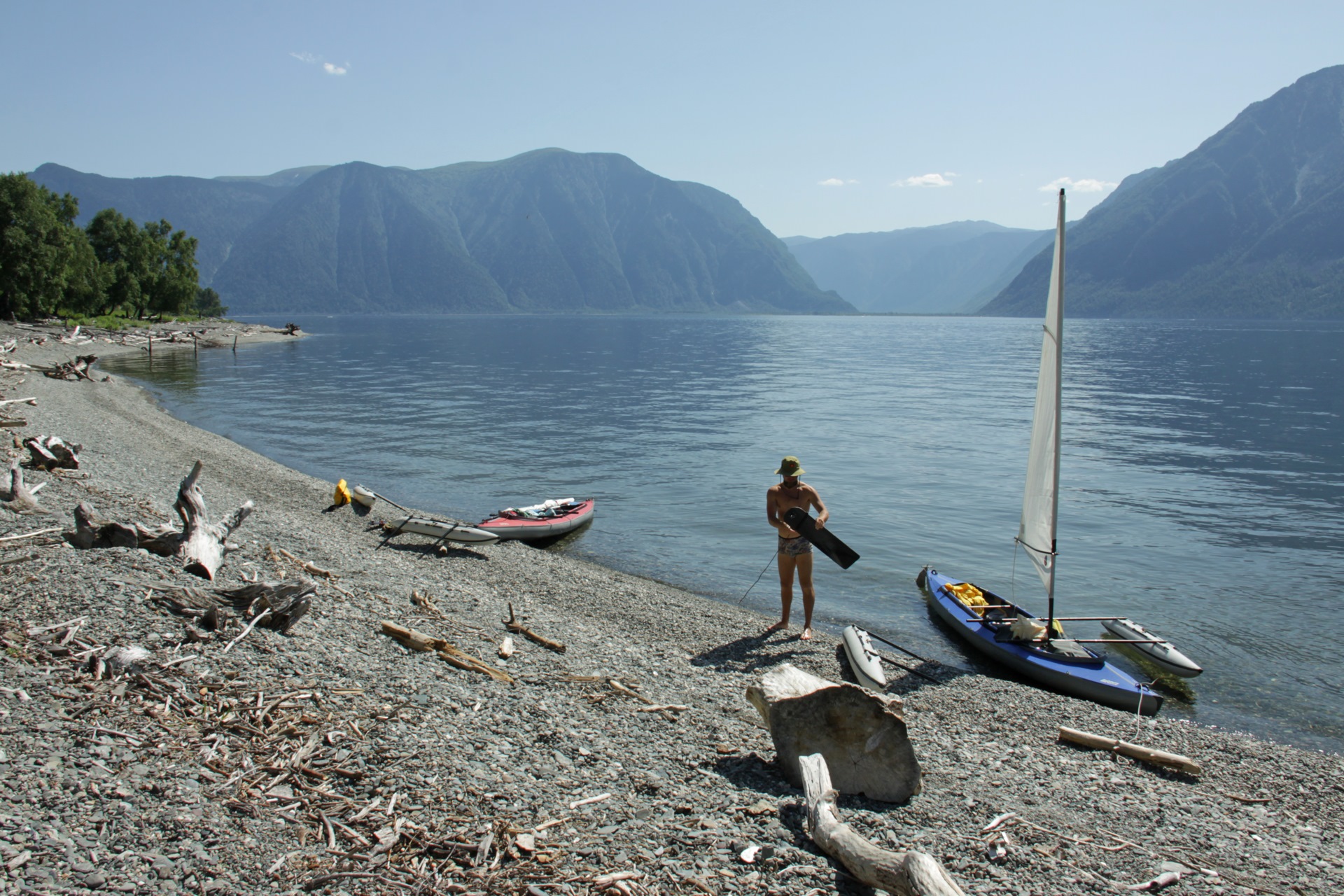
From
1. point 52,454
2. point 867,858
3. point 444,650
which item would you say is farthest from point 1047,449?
point 52,454

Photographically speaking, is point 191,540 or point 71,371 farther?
point 71,371

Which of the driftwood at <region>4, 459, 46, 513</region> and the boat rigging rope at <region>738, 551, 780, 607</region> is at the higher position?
the driftwood at <region>4, 459, 46, 513</region>

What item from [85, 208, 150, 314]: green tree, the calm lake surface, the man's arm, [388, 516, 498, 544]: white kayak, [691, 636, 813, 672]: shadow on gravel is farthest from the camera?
[85, 208, 150, 314]: green tree

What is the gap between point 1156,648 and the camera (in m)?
13.9

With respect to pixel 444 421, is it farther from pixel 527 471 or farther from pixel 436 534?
pixel 436 534

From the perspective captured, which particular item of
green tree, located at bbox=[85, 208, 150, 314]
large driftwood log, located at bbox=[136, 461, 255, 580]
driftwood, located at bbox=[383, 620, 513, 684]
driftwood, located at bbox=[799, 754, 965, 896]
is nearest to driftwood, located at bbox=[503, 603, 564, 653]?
driftwood, located at bbox=[383, 620, 513, 684]

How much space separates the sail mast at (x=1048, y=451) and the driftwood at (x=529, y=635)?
8265mm

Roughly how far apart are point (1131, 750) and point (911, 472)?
Answer: 21737 mm

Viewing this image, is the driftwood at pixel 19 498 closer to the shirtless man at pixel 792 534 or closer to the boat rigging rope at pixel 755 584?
the shirtless man at pixel 792 534

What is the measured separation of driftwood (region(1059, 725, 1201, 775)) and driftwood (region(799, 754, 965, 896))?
5.11m

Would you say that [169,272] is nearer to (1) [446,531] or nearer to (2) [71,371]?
(2) [71,371]

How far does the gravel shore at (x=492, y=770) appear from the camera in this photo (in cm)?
576

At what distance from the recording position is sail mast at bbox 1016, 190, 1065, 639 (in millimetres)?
12734

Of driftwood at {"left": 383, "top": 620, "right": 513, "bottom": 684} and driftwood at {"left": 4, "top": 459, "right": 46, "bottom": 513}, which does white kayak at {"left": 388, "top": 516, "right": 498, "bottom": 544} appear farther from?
driftwood at {"left": 383, "top": 620, "right": 513, "bottom": 684}
